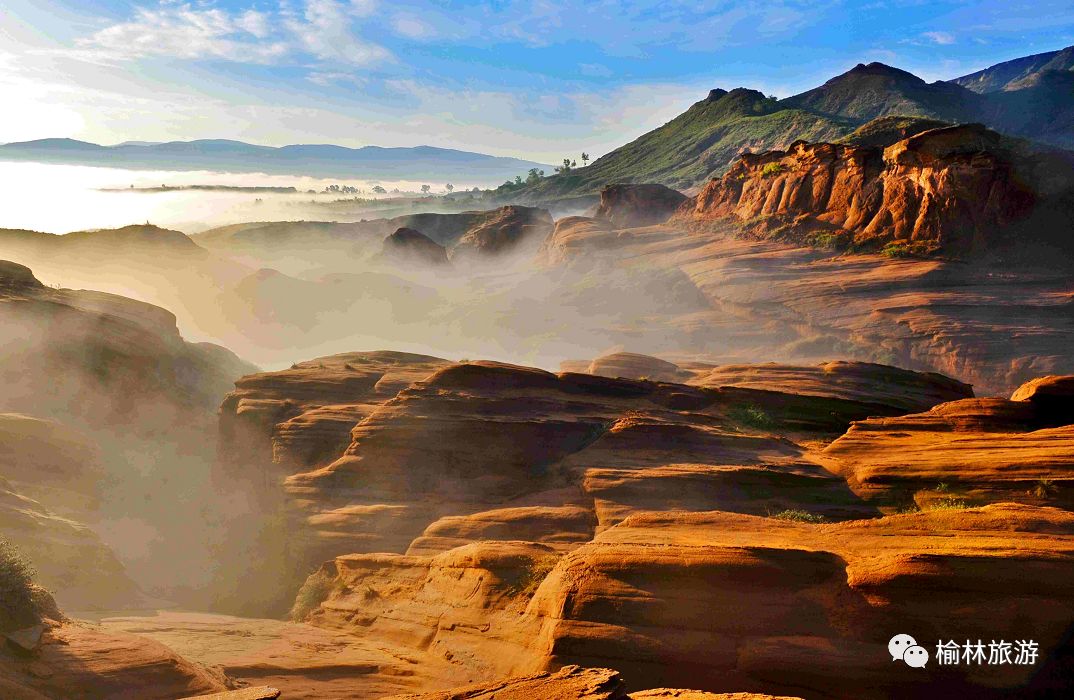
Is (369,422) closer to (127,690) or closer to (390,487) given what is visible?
(390,487)

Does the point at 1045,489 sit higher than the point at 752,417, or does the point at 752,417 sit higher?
the point at 752,417

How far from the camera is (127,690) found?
42.2ft

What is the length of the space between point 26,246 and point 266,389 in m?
59.8

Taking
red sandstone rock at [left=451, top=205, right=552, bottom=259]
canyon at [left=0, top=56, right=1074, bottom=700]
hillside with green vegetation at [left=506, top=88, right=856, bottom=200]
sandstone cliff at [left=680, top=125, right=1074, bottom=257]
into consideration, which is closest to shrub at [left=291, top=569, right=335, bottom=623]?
canyon at [left=0, top=56, right=1074, bottom=700]

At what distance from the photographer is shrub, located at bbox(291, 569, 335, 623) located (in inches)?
833

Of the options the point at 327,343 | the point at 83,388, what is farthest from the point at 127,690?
the point at 327,343

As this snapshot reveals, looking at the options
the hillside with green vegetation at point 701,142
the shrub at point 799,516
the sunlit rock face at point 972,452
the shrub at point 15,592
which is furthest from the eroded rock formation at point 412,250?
the shrub at point 15,592

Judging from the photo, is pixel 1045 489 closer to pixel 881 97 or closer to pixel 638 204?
pixel 638 204

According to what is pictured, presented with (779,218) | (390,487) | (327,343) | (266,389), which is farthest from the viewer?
(327,343)

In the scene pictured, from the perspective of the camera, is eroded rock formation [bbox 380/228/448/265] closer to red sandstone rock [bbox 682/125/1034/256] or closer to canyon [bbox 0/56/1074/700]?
canyon [bbox 0/56/1074/700]
